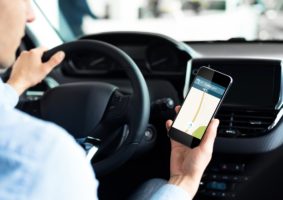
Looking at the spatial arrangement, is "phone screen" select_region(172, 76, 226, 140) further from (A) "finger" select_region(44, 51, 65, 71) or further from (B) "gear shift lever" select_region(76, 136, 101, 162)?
(A) "finger" select_region(44, 51, 65, 71)

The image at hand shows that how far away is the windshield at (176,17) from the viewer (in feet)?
7.67

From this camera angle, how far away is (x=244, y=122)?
6.07ft

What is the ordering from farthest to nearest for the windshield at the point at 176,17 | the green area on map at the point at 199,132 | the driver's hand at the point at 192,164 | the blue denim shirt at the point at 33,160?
the windshield at the point at 176,17
the green area on map at the point at 199,132
the driver's hand at the point at 192,164
the blue denim shirt at the point at 33,160

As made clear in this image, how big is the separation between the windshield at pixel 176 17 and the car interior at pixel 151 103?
2.3 inches

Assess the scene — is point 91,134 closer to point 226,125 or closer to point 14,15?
point 226,125

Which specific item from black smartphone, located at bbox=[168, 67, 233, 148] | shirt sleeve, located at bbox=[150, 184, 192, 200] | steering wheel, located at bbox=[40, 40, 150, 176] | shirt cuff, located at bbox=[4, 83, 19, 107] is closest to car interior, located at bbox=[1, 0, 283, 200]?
steering wheel, located at bbox=[40, 40, 150, 176]

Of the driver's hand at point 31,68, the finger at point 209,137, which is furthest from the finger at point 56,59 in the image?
the finger at point 209,137

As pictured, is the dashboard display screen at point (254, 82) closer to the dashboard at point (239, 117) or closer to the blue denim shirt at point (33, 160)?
the dashboard at point (239, 117)

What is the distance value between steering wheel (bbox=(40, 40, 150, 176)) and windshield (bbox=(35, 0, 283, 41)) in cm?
73

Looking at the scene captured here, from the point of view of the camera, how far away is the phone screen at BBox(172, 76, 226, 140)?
1.46m

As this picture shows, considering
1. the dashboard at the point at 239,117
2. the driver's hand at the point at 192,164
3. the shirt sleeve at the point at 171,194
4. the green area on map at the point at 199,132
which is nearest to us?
the shirt sleeve at the point at 171,194

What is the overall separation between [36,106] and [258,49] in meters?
0.91

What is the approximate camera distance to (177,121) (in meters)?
1.50

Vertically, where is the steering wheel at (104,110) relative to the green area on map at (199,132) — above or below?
below
